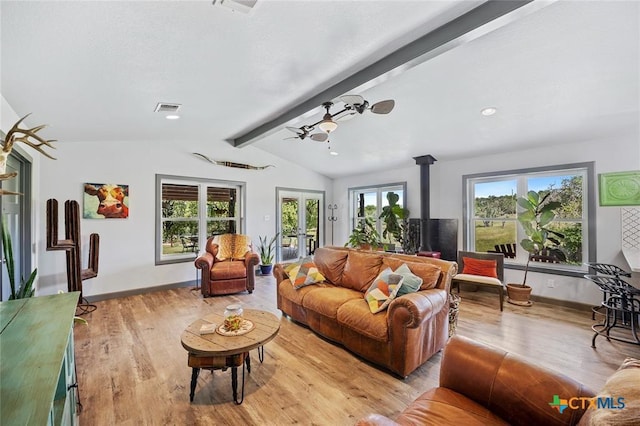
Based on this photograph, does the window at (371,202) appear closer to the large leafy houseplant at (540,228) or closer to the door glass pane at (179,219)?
the large leafy houseplant at (540,228)

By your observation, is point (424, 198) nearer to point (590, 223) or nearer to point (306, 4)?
point (590, 223)

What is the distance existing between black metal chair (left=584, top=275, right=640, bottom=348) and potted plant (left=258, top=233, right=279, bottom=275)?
5365 millimetres

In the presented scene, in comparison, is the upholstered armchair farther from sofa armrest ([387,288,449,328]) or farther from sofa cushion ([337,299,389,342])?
sofa armrest ([387,288,449,328])

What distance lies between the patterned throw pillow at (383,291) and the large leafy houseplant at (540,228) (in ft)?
9.24

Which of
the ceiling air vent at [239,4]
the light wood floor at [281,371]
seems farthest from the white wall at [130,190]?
the ceiling air vent at [239,4]

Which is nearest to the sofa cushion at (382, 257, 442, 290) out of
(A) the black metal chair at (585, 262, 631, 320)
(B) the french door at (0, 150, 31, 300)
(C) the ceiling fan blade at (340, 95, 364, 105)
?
(C) the ceiling fan blade at (340, 95, 364, 105)

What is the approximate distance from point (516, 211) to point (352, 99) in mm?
3849

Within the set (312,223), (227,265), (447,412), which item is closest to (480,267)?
(447,412)

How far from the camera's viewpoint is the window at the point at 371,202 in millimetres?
6502

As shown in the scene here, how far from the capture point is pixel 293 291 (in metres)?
3.51

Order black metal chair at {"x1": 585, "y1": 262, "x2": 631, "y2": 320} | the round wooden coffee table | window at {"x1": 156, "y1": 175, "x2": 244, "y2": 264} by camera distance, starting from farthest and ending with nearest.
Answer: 1. window at {"x1": 156, "y1": 175, "x2": 244, "y2": 264}
2. black metal chair at {"x1": 585, "y1": 262, "x2": 631, "y2": 320}
3. the round wooden coffee table

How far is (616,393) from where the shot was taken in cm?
93

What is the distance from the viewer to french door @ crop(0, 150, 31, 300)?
303 cm

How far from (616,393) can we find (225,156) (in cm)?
612
